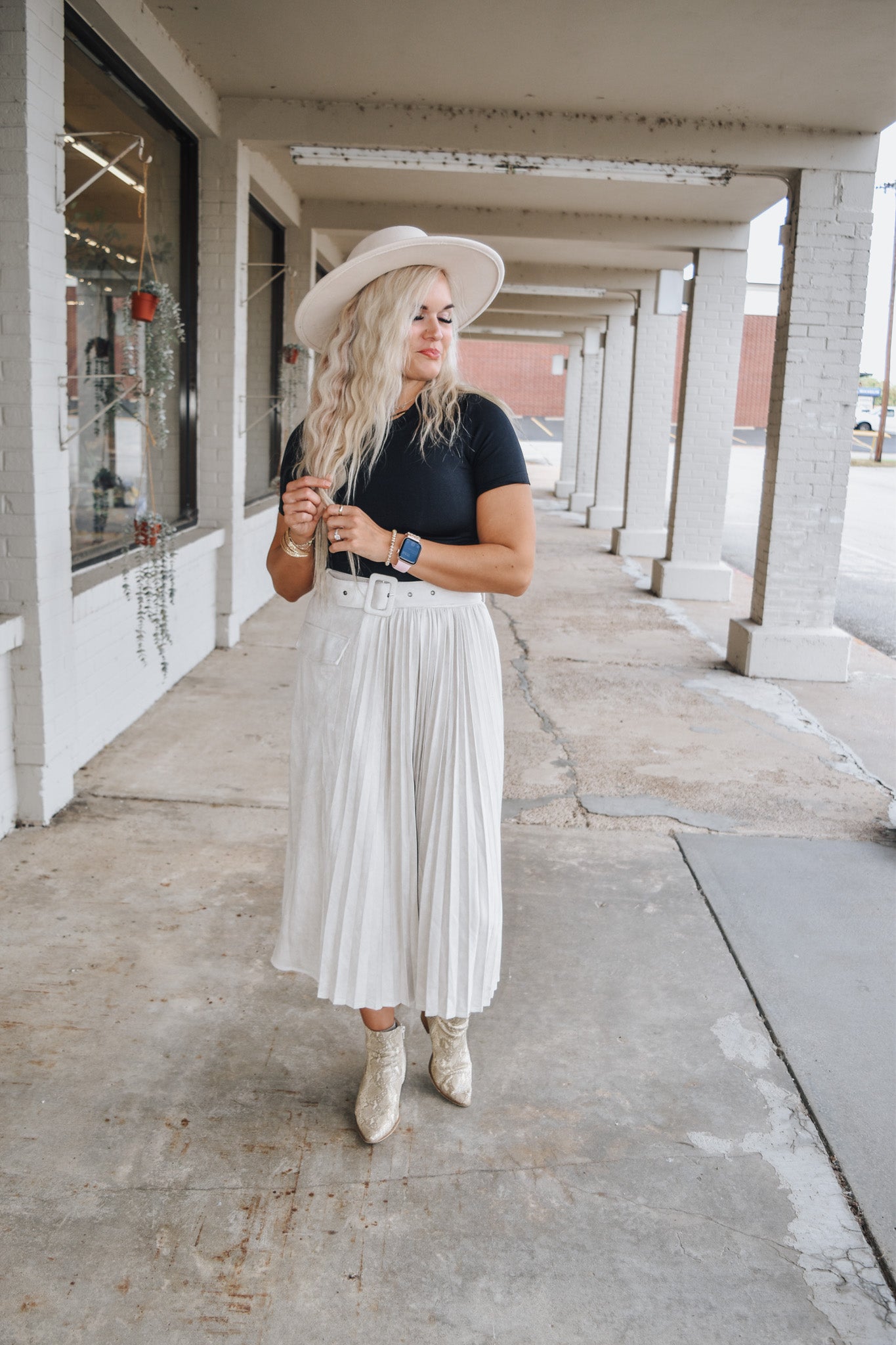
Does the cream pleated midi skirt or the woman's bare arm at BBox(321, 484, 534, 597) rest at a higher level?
the woman's bare arm at BBox(321, 484, 534, 597)

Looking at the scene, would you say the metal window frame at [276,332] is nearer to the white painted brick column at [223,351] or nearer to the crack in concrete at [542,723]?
the white painted brick column at [223,351]

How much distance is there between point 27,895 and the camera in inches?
129

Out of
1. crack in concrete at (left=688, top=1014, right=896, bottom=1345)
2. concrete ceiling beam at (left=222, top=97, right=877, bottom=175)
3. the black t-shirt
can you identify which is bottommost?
crack in concrete at (left=688, top=1014, right=896, bottom=1345)

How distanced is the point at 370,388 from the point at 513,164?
4863 millimetres

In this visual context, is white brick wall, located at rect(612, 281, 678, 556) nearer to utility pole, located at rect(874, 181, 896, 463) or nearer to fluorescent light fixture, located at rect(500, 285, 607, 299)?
fluorescent light fixture, located at rect(500, 285, 607, 299)

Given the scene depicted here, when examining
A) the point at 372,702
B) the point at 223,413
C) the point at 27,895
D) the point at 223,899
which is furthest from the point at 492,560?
the point at 223,413

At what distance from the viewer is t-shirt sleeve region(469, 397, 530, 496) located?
6.82 ft

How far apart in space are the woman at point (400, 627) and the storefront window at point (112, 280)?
2.10 m

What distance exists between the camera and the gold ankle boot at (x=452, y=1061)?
7.77 ft

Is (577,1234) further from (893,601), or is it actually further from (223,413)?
(893,601)

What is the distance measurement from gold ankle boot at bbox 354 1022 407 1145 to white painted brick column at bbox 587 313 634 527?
12.7m

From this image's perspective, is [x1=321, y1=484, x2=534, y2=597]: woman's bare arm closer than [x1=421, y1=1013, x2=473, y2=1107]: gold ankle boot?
Yes

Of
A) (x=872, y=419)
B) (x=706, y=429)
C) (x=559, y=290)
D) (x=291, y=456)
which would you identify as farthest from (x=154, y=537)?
(x=872, y=419)

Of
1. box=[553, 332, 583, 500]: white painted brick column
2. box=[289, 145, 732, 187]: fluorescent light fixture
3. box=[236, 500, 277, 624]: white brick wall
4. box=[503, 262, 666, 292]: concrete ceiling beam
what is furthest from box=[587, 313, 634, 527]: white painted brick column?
box=[289, 145, 732, 187]: fluorescent light fixture
